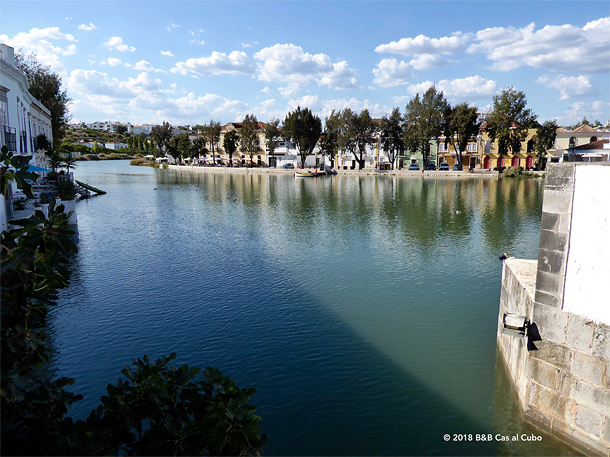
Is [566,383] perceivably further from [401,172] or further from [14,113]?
[401,172]

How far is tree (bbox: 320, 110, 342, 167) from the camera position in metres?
99.2

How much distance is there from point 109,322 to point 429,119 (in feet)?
260

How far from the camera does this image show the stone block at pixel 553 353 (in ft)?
31.9

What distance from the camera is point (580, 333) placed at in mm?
9484

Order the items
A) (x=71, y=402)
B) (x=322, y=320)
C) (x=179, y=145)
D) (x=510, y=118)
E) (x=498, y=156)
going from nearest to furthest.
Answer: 1. (x=71, y=402)
2. (x=322, y=320)
3. (x=510, y=118)
4. (x=498, y=156)
5. (x=179, y=145)

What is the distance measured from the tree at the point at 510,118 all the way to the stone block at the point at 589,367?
259 ft

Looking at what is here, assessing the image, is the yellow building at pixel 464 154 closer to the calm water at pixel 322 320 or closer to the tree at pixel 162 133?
the calm water at pixel 322 320

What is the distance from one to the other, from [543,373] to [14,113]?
41.7 metres

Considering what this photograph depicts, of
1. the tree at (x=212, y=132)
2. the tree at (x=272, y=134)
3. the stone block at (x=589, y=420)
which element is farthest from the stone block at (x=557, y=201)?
the tree at (x=212, y=132)

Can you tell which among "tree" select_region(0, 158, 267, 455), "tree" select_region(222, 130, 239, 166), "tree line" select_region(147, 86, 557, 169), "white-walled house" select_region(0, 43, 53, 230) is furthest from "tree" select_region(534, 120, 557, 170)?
"tree" select_region(0, 158, 267, 455)

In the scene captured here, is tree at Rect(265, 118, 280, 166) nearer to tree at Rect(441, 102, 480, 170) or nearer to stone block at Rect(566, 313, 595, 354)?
tree at Rect(441, 102, 480, 170)

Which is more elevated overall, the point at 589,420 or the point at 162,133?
the point at 162,133

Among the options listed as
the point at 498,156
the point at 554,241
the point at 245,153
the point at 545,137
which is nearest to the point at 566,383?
the point at 554,241

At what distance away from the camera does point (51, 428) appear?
5.12 meters
